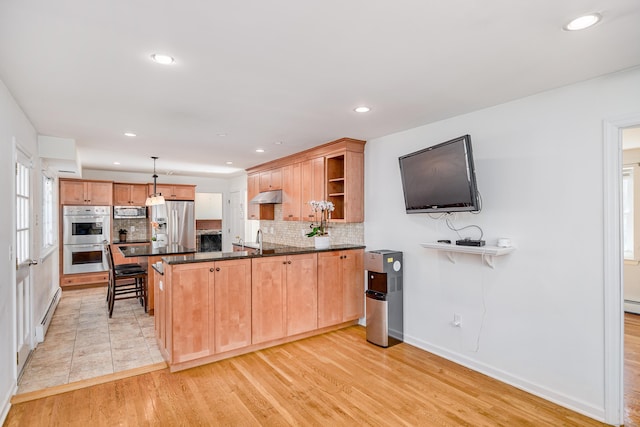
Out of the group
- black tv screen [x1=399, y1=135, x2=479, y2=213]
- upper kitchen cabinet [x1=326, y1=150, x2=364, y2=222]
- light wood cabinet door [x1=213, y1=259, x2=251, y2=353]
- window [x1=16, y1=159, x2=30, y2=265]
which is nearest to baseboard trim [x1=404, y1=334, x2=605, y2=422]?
black tv screen [x1=399, y1=135, x2=479, y2=213]

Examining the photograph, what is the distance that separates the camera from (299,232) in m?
5.51

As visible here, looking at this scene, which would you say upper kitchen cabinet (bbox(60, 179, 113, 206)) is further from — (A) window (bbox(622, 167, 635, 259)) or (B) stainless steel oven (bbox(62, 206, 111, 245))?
(A) window (bbox(622, 167, 635, 259))

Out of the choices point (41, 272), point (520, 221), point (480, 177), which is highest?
point (480, 177)

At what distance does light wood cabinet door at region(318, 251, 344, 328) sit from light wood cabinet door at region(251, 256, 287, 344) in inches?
19.1

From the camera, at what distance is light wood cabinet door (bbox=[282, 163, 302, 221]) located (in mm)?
5005

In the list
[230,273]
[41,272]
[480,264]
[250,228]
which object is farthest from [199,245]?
[480,264]

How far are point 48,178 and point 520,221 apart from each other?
244 inches

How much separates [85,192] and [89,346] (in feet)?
13.3

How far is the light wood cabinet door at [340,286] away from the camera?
404 centimetres

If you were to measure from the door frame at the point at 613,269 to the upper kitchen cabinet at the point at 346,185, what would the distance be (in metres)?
2.45

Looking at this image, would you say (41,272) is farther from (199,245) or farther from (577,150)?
(577,150)

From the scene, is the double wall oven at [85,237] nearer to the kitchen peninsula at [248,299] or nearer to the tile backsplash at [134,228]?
the tile backsplash at [134,228]

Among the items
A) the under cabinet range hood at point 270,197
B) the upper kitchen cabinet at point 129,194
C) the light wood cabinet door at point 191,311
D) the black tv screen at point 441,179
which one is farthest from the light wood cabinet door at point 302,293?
the upper kitchen cabinet at point 129,194

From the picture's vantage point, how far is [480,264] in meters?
3.12
